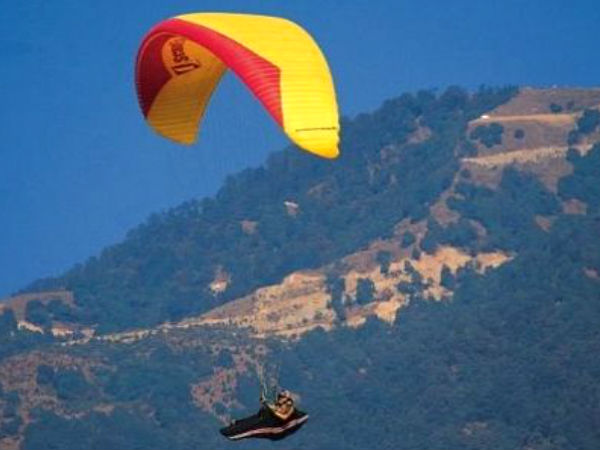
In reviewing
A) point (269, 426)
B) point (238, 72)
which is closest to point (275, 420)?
point (269, 426)

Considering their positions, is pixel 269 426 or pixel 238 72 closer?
pixel 269 426

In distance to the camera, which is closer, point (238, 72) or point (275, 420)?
point (275, 420)

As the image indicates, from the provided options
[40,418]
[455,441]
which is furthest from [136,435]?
[455,441]

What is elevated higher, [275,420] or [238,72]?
[238,72]

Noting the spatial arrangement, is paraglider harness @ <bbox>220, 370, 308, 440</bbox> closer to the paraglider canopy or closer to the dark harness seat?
the dark harness seat

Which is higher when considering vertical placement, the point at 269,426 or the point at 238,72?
the point at 238,72

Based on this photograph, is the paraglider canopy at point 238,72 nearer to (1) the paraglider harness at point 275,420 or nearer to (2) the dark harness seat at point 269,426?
(1) the paraglider harness at point 275,420

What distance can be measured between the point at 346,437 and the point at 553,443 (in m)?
14.5

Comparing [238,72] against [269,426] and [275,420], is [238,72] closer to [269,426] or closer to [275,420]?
[275,420]

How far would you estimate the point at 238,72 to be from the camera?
247 ft

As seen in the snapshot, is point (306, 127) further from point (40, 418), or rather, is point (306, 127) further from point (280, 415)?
point (40, 418)

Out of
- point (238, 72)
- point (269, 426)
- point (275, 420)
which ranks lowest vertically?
point (269, 426)

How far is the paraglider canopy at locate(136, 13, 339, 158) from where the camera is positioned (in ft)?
242

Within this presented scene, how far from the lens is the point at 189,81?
81750 mm
